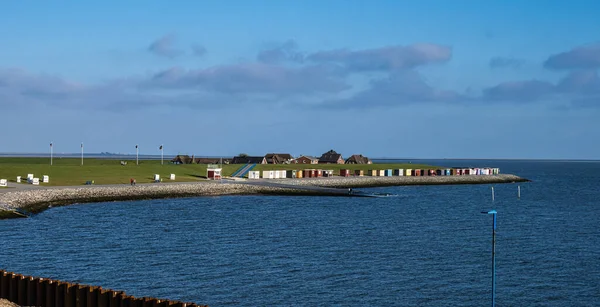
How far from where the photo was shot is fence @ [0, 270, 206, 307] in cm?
2427

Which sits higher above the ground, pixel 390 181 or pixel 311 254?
pixel 390 181

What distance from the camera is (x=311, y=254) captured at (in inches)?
2066

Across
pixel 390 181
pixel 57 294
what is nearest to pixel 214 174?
pixel 390 181

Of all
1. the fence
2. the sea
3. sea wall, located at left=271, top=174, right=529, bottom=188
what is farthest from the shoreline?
the fence

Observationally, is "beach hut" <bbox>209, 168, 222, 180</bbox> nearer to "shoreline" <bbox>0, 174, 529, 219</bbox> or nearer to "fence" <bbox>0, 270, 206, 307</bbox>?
"shoreline" <bbox>0, 174, 529, 219</bbox>

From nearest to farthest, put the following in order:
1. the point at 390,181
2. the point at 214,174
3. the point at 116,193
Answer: the point at 116,193 → the point at 214,174 → the point at 390,181

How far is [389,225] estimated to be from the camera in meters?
74.6

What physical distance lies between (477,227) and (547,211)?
27.9 m

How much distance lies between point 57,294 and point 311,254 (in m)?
28.4

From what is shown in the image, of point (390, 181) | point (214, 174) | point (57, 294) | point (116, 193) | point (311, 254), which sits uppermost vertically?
point (214, 174)

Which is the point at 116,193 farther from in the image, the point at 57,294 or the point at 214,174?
the point at 57,294

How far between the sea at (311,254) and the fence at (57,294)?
34.4ft

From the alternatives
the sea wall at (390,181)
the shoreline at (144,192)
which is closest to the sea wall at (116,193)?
the shoreline at (144,192)

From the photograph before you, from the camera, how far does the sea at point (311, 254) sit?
128 feet
